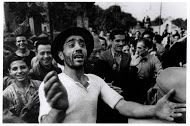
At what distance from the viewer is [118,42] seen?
179 inches

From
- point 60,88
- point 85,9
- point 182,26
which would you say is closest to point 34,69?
point 60,88

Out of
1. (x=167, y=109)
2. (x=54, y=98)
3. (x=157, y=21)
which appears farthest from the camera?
(x=157, y=21)

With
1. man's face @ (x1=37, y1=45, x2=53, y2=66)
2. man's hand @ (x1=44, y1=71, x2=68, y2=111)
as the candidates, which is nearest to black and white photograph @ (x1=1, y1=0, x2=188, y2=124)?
man's face @ (x1=37, y1=45, x2=53, y2=66)

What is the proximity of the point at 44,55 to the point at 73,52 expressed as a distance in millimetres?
502

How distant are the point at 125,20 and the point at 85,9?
0.70m

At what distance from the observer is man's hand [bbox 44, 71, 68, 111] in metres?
3.45

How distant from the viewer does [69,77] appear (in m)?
4.25

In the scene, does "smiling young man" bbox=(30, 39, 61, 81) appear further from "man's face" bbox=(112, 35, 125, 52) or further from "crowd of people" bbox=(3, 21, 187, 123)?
"man's face" bbox=(112, 35, 125, 52)

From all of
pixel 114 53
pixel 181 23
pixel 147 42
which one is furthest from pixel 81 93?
pixel 181 23

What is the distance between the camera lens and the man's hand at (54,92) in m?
3.45

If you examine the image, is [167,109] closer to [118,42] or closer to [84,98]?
[84,98]

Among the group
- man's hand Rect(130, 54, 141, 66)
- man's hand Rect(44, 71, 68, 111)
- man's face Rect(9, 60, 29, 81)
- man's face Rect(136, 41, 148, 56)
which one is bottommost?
man's hand Rect(44, 71, 68, 111)

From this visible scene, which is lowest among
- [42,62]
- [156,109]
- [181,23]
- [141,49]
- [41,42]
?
[156,109]

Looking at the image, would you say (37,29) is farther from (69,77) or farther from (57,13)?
(69,77)
